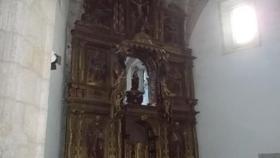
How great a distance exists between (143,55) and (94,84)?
1814 mm

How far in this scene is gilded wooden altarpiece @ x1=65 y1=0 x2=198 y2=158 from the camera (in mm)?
7598

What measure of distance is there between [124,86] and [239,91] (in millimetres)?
3026

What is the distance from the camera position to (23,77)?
2398mm

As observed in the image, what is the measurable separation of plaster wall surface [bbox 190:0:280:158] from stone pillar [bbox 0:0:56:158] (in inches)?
254

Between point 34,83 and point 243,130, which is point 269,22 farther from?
point 34,83

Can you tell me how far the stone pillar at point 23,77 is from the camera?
224cm

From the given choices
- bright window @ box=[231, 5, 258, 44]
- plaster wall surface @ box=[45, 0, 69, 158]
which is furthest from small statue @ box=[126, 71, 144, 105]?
bright window @ box=[231, 5, 258, 44]

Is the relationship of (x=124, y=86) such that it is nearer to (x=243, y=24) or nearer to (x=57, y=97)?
(x=57, y=97)

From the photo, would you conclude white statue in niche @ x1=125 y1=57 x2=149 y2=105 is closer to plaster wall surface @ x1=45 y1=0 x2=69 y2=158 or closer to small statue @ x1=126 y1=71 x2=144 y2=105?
small statue @ x1=126 y1=71 x2=144 y2=105

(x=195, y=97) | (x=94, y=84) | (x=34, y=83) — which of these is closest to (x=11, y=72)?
(x=34, y=83)

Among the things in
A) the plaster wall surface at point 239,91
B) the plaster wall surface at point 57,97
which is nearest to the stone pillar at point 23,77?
the plaster wall surface at point 57,97

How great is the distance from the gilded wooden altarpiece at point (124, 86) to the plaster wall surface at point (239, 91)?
15.9 inches

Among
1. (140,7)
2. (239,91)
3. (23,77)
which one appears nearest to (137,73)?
(140,7)

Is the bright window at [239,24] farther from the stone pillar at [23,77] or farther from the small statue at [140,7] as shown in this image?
the stone pillar at [23,77]
